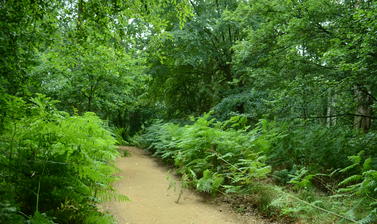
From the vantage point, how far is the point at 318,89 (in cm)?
555

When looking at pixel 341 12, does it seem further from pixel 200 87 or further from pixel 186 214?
pixel 200 87

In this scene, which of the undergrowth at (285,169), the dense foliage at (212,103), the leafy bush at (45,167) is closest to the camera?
the leafy bush at (45,167)

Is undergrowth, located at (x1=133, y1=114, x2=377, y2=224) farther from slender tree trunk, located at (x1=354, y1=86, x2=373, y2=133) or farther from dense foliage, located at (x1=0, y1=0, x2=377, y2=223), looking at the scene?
slender tree trunk, located at (x1=354, y1=86, x2=373, y2=133)

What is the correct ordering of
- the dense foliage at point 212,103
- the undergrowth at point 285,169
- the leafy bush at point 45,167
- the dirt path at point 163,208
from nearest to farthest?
the leafy bush at point 45,167 < the dense foliage at point 212,103 < the undergrowth at point 285,169 < the dirt path at point 163,208

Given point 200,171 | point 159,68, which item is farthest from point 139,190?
point 159,68

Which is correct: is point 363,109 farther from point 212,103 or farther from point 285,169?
point 212,103

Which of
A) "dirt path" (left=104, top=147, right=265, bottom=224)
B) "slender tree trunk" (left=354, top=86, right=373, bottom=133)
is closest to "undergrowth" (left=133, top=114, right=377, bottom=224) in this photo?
"dirt path" (left=104, top=147, right=265, bottom=224)

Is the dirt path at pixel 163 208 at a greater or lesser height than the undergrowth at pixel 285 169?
lesser

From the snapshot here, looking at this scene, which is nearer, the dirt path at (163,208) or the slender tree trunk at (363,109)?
the dirt path at (163,208)

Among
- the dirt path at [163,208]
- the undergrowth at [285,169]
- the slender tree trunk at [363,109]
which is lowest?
the dirt path at [163,208]

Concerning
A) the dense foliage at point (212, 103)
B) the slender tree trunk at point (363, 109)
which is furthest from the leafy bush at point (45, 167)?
Result: the slender tree trunk at point (363, 109)

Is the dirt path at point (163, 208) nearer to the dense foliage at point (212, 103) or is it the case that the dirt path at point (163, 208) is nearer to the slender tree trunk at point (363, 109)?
the dense foliage at point (212, 103)

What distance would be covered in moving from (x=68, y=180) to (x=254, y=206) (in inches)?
150

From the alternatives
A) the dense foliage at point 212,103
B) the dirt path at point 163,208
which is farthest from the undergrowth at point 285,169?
the dirt path at point 163,208
